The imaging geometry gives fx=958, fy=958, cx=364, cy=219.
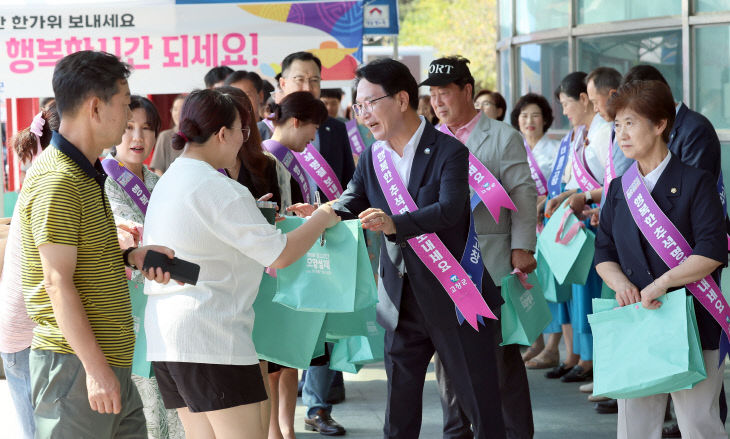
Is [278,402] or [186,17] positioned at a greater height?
[186,17]

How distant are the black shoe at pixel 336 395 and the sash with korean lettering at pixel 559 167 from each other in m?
1.87

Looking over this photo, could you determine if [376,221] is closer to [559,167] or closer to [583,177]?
[583,177]

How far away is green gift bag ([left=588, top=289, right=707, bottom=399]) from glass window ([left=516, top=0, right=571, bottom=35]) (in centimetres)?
492

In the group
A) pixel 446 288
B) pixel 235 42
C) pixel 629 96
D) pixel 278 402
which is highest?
pixel 235 42

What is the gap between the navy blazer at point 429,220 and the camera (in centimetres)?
Answer: 357

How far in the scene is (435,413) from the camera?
557 cm

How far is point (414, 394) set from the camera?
12.5 ft

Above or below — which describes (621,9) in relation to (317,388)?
above

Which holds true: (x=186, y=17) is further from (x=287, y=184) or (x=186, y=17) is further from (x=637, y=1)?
(x=637, y=1)

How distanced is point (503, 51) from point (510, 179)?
5.53m

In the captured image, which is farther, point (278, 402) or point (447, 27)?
point (447, 27)

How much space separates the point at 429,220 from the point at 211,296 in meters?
0.95

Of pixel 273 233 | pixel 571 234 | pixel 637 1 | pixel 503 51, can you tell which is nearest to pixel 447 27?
pixel 503 51

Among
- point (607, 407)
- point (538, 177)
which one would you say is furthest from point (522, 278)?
point (538, 177)
